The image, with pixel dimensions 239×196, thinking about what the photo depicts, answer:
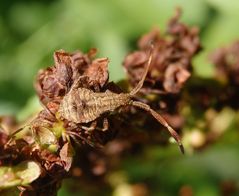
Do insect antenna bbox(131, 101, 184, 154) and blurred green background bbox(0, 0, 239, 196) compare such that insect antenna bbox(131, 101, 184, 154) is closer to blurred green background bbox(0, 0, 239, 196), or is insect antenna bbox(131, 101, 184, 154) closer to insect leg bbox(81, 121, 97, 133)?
insect leg bbox(81, 121, 97, 133)

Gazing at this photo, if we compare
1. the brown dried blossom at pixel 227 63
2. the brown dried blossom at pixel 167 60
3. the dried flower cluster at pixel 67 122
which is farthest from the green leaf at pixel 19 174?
the brown dried blossom at pixel 227 63

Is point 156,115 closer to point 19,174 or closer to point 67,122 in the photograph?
point 67,122

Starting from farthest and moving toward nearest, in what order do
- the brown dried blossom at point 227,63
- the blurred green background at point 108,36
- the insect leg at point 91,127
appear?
the blurred green background at point 108,36
the brown dried blossom at point 227,63
the insect leg at point 91,127

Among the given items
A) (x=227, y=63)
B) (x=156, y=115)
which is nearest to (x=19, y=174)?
(x=156, y=115)

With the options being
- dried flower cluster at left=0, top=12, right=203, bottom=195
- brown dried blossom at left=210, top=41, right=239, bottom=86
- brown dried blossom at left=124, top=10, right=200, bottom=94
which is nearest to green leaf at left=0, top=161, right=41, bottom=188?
dried flower cluster at left=0, top=12, right=203, bottom=195

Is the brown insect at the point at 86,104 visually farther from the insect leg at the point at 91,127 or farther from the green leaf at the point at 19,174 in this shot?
the green leaf at the point at 19,174

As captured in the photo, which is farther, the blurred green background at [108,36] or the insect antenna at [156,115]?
the blurred green background at [108,36]

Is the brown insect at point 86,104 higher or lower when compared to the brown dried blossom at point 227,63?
higher

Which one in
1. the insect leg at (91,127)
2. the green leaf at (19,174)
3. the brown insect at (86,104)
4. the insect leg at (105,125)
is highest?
the brown insect at (86,104)
